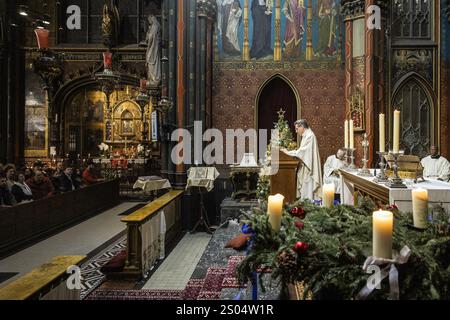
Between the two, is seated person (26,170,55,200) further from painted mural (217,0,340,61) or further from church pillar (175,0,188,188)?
painted mural (217,0,340,61)

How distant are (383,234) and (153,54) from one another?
11.4 m

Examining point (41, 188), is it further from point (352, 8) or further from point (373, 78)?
point (352, 8)

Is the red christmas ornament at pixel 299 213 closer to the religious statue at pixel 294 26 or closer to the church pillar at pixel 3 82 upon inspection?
the religious statue at pixel 294 26

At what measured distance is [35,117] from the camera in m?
18.0

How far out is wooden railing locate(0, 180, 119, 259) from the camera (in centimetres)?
752

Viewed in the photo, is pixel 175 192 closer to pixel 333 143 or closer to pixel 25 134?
pixel 333 143

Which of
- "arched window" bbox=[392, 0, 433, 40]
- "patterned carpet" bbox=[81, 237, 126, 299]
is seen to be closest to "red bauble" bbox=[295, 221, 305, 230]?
"patterned carpet" bbox=[81, 237, 126, 299]

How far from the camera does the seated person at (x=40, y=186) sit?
9.72 m

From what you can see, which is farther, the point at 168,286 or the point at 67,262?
the point at 168,286

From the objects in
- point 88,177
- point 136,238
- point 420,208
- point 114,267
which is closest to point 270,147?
point 136,238

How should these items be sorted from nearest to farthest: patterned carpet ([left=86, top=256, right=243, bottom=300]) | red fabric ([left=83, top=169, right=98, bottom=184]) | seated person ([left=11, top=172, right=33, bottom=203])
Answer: patterned carpet ([left=86, top=256, right=243, bottom=300]) < seated person ([left=11, top=172, right=33, bottom=203]) < red fabric ([left=83, top=169, right=98, bottom=184])
